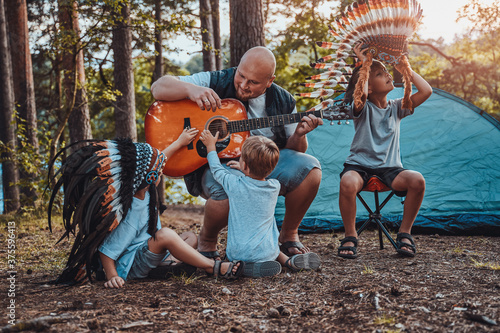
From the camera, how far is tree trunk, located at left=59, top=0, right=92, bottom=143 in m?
6.98

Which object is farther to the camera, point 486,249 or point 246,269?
point 486,249

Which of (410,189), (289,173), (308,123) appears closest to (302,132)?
(308,123)

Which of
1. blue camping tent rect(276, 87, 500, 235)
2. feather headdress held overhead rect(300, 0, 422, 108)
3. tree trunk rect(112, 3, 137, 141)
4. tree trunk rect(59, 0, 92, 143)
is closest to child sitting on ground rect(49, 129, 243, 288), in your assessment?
feather headdress held overhead rect(300, 0, 422, 108)

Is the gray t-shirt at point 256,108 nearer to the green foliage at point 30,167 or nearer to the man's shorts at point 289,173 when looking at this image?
the man's shorts at point 289,173

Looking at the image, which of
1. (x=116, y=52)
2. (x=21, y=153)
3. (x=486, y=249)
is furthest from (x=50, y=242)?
(x=116, y=52)

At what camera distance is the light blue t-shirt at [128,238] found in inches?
105

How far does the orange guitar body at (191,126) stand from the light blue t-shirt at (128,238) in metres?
0.56

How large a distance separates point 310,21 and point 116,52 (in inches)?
338

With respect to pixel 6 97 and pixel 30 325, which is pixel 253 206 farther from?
pixel 6 97

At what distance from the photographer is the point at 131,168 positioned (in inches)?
105

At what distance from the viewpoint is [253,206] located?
280 centimetres

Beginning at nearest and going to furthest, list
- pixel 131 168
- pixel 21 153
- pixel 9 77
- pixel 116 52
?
pixel 131 168 → pixel 21 153 → pixel 9 77 → pixel 116 52

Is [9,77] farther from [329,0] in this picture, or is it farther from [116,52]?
[329,0]

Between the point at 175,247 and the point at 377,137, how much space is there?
2011 millimetres
